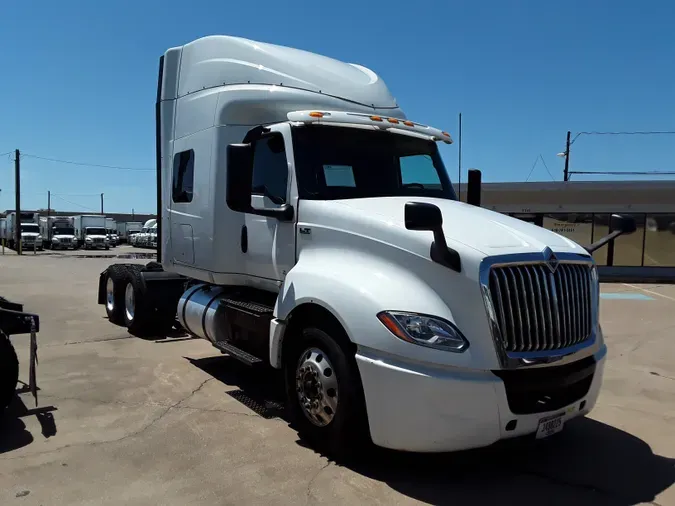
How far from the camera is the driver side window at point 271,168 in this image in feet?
16.9

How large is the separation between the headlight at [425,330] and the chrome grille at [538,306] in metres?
0.30

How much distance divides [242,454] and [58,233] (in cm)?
4864

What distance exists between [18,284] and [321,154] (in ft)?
49.0

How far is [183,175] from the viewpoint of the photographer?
6816 mm

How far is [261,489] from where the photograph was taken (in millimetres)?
3768

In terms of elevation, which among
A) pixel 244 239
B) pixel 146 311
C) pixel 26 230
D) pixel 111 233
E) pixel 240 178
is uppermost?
pixel 240 178

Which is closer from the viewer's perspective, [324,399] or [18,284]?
[324,399]

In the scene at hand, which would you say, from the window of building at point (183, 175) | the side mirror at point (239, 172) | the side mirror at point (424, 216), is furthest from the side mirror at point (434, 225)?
the window of building at point (183, 175)

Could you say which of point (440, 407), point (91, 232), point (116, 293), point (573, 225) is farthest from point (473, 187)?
point (91, 232)

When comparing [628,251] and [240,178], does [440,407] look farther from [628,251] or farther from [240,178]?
[628,251]

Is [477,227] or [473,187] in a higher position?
[473,187]

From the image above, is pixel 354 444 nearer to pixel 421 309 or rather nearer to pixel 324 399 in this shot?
pixel 324 399

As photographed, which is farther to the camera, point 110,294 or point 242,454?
point 110,294

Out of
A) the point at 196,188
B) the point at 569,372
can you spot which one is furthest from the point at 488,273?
the point at 196,188
